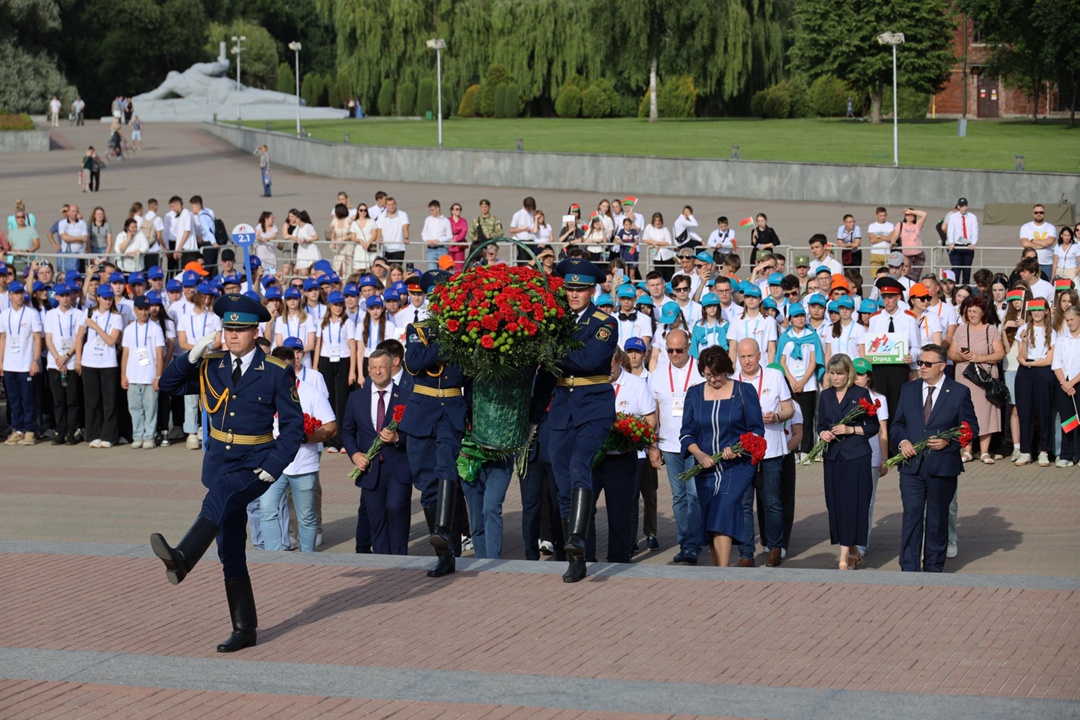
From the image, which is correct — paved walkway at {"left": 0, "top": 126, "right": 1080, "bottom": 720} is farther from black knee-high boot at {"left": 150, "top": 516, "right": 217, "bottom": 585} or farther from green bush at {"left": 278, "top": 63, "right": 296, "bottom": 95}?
green bush at {"left": 278, "top": 63, "right": 296, "bottom": 95}

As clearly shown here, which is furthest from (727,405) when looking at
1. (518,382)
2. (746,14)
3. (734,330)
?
(746,14)

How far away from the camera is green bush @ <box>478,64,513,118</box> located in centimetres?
6975

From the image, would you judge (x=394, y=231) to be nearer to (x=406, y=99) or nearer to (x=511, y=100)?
(x=511, y=100)

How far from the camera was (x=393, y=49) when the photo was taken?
68250 mm

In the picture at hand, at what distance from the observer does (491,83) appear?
70.1 metres

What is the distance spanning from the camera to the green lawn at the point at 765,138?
47.6 m

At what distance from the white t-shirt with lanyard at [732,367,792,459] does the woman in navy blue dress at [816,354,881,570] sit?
0.34m

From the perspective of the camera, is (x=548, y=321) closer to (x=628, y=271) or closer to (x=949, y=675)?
(x=949, y=675)

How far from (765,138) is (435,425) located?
4692 cm

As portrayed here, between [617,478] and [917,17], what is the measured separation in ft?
188

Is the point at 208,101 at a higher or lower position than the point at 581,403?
higher

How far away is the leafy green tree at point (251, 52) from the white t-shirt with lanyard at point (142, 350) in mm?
76865

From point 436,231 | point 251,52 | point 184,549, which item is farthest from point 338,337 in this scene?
point 251,52

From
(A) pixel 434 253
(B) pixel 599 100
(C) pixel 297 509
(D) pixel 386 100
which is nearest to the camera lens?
(C) pixel 297 509
